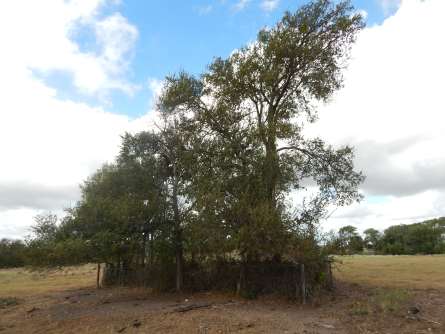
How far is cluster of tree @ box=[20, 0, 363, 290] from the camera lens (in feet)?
57.7

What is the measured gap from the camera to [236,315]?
14.1m

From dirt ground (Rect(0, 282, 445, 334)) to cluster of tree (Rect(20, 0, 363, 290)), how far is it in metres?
2.30

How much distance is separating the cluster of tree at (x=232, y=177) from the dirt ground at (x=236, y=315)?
2.30 m

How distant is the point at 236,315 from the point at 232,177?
6960mm

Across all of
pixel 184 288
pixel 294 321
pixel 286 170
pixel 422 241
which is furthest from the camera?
pixel 422 241

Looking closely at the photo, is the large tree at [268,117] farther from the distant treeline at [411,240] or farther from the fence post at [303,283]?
the distant treeline at [411,240]

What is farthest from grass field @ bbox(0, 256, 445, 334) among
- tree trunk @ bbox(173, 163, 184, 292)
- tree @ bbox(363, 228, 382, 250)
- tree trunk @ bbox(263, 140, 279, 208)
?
tree @ bbox(363, 228, 382, 250)

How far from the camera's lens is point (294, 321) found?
13.2m

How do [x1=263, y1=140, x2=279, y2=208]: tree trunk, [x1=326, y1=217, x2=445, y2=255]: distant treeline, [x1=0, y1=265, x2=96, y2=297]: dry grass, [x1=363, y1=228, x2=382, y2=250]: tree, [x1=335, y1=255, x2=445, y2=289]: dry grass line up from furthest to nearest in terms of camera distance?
[x1=363, y1=228, x2=382, y2=250]: tree, [x1=326, y1=217, x2=445, y2=255]: distant treeline, [x1=0, y1=265, x2=96, y2=297]: dry grass, [x1=335, y1=255, x2=445, y2=289]: dry grass, [x1=263, y1=140, x2=279, y2=208]: tree trunk

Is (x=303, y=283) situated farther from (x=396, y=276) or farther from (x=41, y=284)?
(x=41, y=284)

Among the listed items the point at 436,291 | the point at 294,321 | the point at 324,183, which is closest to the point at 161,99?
the point at 324,183

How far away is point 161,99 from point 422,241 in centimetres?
11226

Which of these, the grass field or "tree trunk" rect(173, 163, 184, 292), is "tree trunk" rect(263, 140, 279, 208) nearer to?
the grass field

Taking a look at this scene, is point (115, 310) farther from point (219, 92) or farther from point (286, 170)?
point (219, 92)
